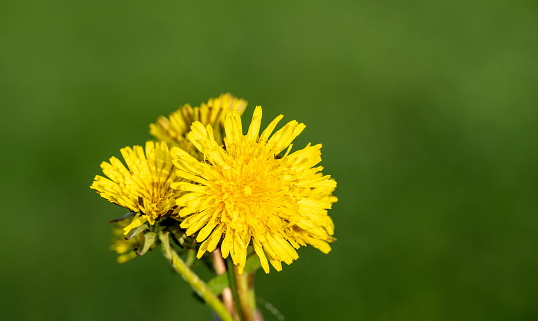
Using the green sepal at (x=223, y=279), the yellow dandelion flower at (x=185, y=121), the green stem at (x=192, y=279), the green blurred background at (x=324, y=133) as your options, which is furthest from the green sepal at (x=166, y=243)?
the green blurred background at (x=324, y=133)

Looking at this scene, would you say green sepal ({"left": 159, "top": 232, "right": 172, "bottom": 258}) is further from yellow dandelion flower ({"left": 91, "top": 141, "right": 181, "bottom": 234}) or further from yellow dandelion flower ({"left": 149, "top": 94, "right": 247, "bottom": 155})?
yellow dandelion flower ({"left": 149, "top": 94, "right": 247, "bottom": 155})

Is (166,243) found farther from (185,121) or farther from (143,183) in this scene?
(185,121)

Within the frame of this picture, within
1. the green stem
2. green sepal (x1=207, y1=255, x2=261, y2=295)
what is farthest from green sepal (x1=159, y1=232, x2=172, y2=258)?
green sepal (x1=207, y1=255, x2=261, y2=295)

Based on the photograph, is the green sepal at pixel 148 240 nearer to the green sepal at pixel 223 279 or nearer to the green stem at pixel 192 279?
the green stem at pixel 192 279

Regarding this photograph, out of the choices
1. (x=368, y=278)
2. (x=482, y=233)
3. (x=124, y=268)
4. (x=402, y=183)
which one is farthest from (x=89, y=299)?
(x=482, y=233)

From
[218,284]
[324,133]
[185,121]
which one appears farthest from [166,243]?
[324,133]

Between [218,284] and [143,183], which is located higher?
[143,183]

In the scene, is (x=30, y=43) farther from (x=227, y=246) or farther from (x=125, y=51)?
(x=227, y=246)
